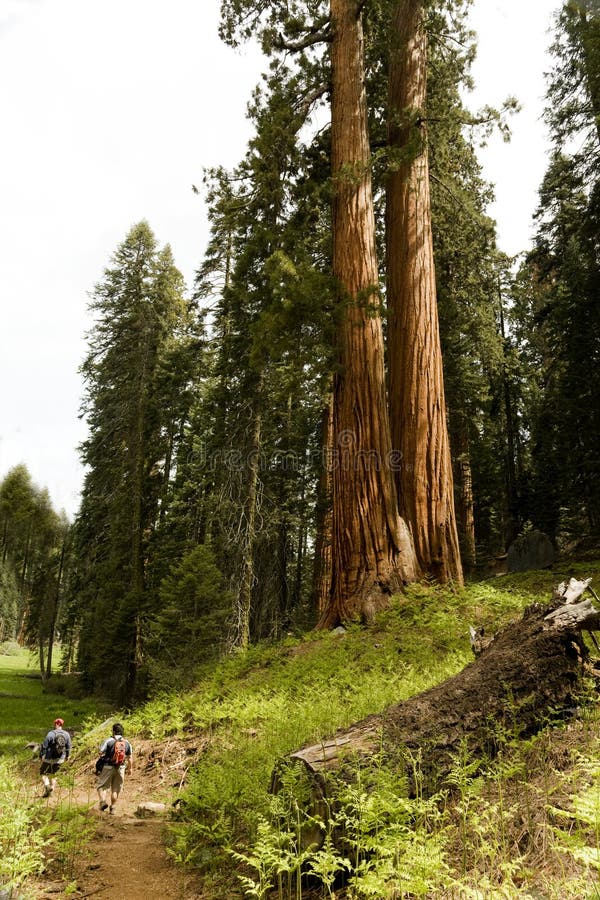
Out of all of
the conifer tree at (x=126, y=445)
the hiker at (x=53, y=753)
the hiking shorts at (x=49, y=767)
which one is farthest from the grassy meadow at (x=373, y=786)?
the conifer tree at (x=126, y=445)

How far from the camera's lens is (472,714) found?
375cm

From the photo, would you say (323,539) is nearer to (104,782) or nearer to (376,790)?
(104,782)

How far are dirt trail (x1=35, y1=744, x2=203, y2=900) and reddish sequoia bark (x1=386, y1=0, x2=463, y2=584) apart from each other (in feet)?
15.6

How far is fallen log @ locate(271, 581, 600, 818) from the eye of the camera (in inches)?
136

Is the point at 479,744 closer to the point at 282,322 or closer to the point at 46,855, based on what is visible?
the point at 46,855

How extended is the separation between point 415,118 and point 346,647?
27.8 ft

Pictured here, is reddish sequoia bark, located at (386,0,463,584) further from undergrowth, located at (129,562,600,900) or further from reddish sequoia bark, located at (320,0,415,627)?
undergrowth, located at (129,562,600,900)

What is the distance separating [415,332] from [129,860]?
7914mm

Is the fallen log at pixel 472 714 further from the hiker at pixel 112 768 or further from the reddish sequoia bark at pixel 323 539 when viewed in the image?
the reddish sequoia bark at pixel 323 539

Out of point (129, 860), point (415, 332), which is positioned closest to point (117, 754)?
point (129, 860)

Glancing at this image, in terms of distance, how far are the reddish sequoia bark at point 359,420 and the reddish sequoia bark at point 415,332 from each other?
0.48m

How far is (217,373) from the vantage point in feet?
48.4

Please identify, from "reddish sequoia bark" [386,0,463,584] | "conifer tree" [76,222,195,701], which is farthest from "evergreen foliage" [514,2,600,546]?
"conifer tree" [76,222,195,701]

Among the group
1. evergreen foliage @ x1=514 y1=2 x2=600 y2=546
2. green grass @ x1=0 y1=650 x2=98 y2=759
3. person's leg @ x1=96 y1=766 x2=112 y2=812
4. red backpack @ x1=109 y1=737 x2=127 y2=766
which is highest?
evergreen foliage @ x1=514 y1=2 x2=600 y2=546
